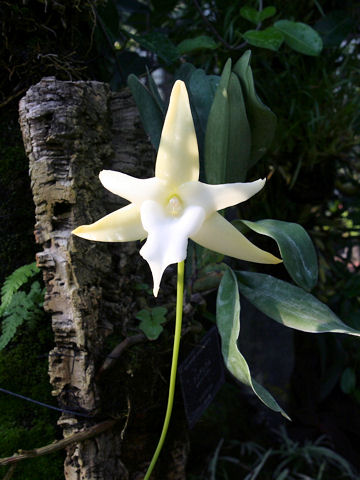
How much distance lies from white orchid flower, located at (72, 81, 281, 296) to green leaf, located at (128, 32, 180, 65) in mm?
557

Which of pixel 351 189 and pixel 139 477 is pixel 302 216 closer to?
pixel 351 189

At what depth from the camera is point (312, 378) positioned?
168 cm

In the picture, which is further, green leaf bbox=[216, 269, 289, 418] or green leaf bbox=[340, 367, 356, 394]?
green leaf bbox=[340, 367, 356, 394]

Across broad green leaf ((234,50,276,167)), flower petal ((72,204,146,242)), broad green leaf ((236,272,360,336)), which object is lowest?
broad green leaf ((236,272,360,336))

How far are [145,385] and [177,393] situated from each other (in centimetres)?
12

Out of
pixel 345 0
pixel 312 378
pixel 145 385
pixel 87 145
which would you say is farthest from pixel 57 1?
pixel 312 378

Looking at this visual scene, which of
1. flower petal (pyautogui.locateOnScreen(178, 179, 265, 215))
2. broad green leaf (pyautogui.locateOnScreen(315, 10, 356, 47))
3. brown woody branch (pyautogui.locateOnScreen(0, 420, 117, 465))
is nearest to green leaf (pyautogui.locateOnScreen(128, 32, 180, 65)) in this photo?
broad green leaf (pyautogui.locateOnScreen(315, 10, 356, 47))

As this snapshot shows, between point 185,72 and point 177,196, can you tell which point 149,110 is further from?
point 177,196

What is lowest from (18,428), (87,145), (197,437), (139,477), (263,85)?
(197,437)

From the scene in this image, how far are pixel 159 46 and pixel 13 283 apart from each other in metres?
0.73

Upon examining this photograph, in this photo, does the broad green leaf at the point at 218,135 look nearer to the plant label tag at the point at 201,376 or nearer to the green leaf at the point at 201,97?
the green leaf at the point at 201,97

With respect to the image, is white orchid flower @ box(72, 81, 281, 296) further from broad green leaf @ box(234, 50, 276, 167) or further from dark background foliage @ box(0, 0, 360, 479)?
dark background foliage @ box(0, 0, 360, 479)

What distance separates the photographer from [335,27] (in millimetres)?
1283

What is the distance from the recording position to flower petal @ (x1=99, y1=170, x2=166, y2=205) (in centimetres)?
58
